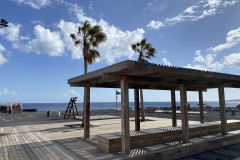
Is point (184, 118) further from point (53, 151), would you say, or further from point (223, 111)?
point (53, 151)

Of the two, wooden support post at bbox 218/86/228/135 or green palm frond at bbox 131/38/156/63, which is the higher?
green palm frond at bbox 131/38/156/63

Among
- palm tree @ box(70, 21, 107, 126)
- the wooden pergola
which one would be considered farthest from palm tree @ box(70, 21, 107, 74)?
the wooden pergola

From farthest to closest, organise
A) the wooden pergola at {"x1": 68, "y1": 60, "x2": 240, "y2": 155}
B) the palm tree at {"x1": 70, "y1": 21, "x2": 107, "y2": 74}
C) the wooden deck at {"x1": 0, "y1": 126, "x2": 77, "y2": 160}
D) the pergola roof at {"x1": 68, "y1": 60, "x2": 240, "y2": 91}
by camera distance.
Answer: the palm tree at {"x1": 70, "y1": 21, "x2": 107, "y2": 74} → the wooden deck at {"x1": 0, "y1": 126, "x2": 77, "y2": 160} → the wooden pergola at {"x1": 68, "y1": 60, "x2": 240, "y2": 155} → the pergola roof at {"x1": 68, "y1": 60, "x2": 240, "y2": 91}

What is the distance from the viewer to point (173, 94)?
11.2 metres

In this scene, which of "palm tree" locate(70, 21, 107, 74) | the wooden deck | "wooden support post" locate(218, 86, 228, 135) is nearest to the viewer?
the wooden deck

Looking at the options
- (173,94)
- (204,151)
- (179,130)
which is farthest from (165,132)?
(173,94)

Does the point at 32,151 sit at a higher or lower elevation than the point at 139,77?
lower

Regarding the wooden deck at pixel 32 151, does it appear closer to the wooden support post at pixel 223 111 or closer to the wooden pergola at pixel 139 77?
the wooden pergola at pixel 139 77

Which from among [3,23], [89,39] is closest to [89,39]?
[89,39]

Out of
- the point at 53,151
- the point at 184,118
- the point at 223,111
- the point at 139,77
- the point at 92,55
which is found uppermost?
the point at 92,55

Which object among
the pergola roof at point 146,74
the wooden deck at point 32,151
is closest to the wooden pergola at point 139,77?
the pergola roof at point 146,74

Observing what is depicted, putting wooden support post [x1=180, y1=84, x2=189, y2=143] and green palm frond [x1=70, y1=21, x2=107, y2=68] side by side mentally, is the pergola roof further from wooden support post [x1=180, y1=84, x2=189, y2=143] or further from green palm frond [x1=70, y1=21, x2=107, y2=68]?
green palm frond [x1=70, y1=21, x2=107, y2=68]

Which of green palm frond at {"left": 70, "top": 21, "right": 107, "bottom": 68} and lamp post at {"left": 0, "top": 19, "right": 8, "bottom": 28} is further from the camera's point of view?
green palm frond at {"left": 70, "top": 21, "right": 107, "bottom": 68}

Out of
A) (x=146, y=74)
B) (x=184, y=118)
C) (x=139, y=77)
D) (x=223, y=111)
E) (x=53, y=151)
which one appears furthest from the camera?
(x=223, y=111)
